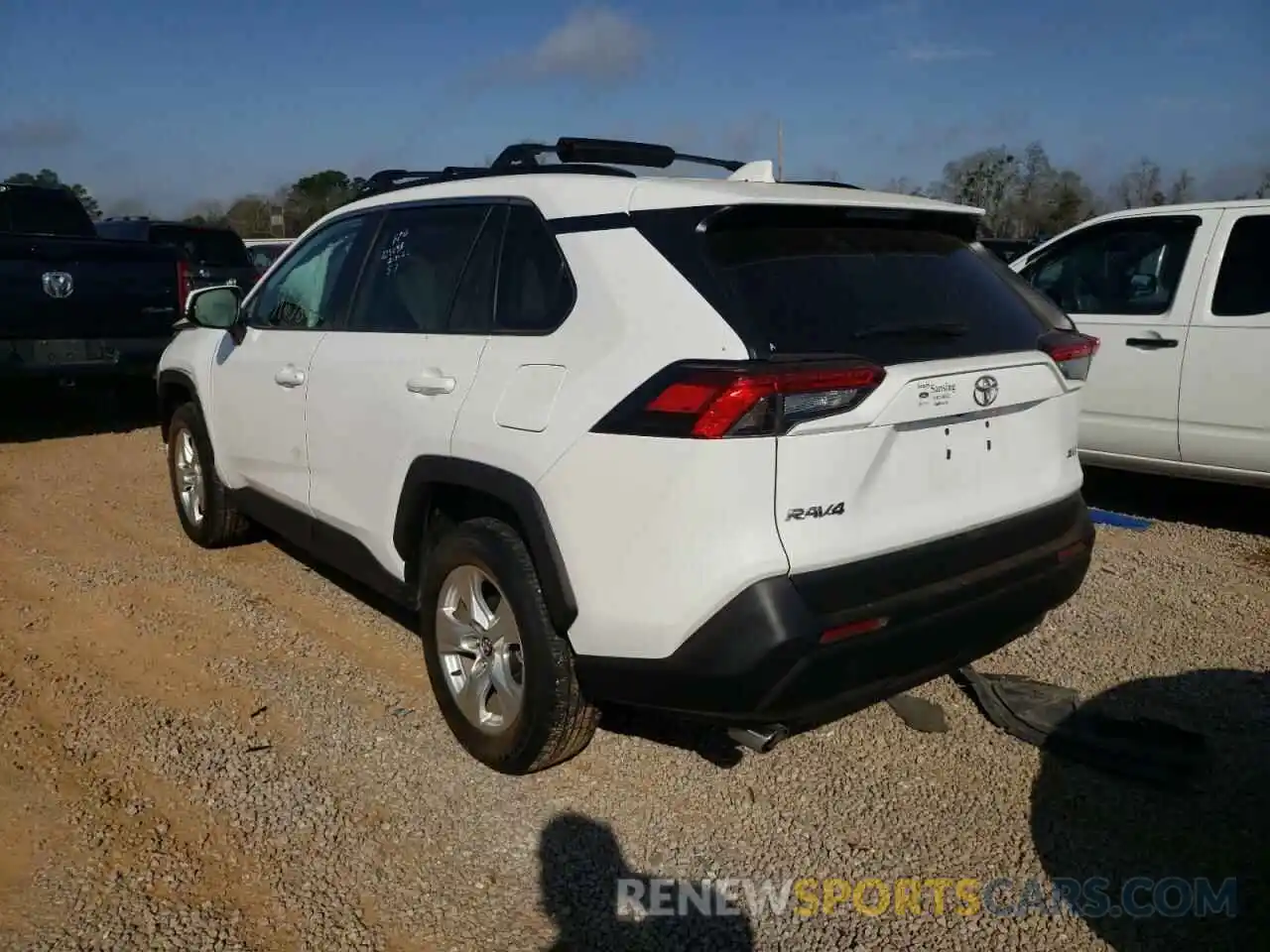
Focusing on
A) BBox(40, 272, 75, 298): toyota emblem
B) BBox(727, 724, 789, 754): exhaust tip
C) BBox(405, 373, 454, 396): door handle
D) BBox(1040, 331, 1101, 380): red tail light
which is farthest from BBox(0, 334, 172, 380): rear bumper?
BBox(1040, 331, 1101, 380): red tail light

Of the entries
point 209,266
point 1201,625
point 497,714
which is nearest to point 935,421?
point 497,714

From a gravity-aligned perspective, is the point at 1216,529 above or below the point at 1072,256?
below

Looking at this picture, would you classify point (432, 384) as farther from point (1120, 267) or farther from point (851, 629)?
point (1120, 267)

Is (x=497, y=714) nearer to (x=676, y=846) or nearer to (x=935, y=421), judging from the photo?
(x=676, y=846)

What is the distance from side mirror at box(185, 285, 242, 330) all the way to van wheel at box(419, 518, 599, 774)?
2111 mm

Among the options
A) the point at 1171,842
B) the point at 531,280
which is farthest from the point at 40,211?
the point at 1171,842

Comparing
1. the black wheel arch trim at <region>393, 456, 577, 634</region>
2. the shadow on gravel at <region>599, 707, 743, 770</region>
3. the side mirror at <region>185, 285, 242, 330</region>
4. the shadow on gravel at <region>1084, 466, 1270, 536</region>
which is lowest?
the shadow on gravel at <region>599, 707, 743, 770</region>

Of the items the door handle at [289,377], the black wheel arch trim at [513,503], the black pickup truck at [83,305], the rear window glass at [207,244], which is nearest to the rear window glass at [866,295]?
the black wheel arch trim at [513,503]

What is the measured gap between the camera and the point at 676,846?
296 cm

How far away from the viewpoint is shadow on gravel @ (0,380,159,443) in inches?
344

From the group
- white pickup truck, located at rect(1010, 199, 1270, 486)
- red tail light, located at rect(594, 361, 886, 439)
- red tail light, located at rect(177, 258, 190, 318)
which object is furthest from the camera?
Result: red tail light, located at rect(177, 258, 190, 318)

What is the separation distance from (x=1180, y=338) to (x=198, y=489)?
532cm

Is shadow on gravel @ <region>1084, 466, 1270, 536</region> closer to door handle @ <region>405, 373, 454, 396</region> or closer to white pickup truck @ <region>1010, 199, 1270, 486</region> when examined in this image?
white pickup truck @ <region>1010, 199, 1270, 486</region>

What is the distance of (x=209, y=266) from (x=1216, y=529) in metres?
10.1
